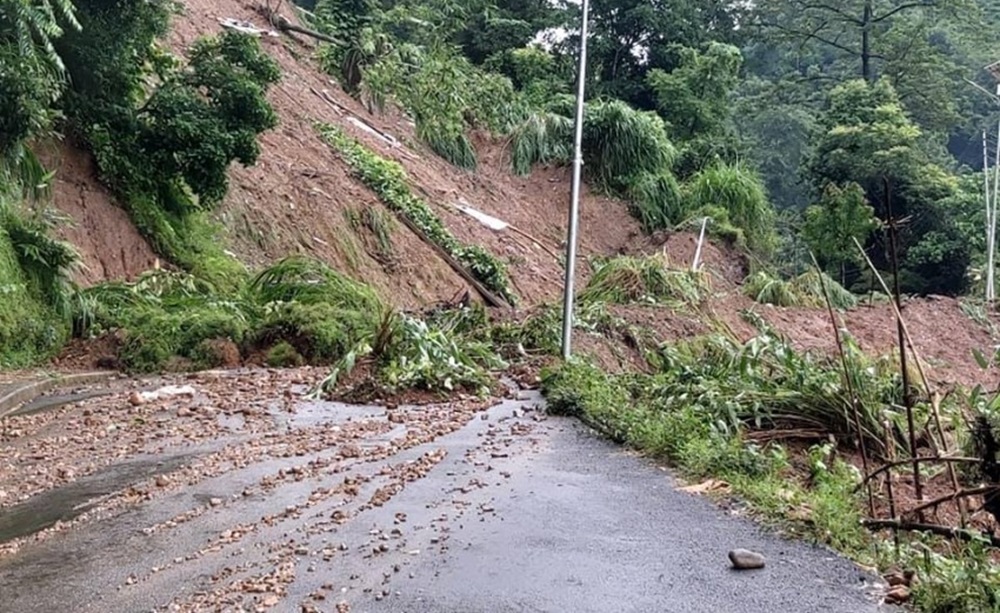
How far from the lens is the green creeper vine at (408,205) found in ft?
57.3

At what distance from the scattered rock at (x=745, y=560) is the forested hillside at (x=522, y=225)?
0.48 m

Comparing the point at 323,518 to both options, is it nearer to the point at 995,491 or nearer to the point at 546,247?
the point at 995,491

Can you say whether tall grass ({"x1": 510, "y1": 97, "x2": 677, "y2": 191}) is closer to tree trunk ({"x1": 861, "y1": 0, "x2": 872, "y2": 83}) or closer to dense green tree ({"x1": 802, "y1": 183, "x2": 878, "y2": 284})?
dense green tree ({"x1": 802, "y1": 183, "x2": 878, "y2": 284})

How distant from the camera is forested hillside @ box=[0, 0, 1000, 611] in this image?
6168 millimetres

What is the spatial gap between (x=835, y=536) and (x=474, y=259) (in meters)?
13.9

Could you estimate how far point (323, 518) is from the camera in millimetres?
4461

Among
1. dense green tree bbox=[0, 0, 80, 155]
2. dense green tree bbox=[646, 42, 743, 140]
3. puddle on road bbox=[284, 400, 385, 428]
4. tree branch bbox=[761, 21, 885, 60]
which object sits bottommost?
puddle on road bbox=[284, 400, 385, 428]

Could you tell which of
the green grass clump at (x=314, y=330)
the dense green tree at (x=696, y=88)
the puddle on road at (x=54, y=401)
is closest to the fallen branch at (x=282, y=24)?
the dense green tree at (x=696, y=88)

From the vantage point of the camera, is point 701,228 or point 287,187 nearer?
point 287,187

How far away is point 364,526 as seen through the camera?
4340 millimetres

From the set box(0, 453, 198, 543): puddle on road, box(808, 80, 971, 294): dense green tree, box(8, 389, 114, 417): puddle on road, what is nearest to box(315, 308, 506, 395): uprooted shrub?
box(8, 389, 114, 417): puddle on road

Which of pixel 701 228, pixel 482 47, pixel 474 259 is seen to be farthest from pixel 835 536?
pixel 482 47

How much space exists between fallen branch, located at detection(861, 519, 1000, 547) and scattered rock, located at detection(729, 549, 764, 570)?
25.8 inches

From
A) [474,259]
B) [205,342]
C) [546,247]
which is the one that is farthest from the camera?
[546,247]
